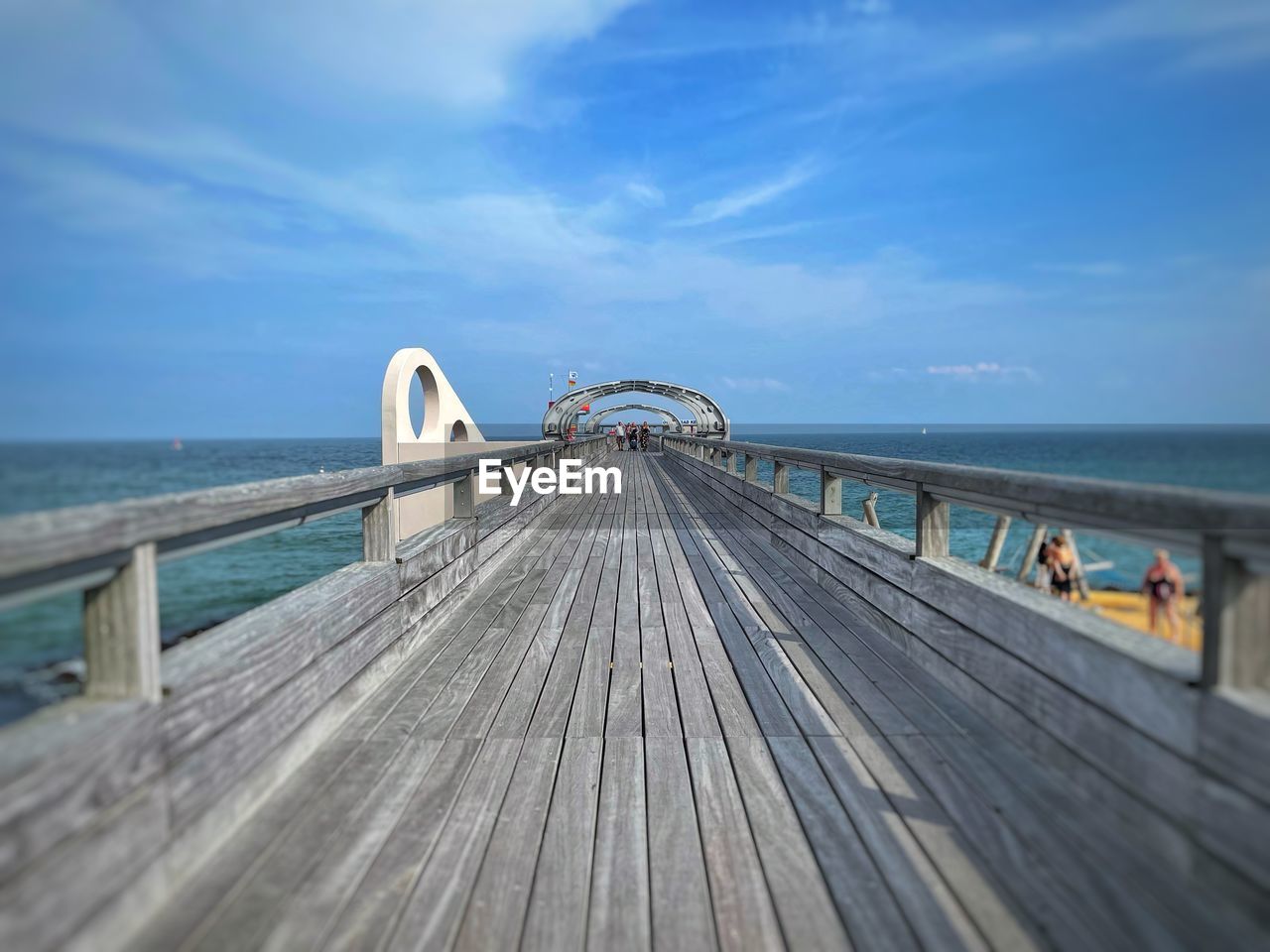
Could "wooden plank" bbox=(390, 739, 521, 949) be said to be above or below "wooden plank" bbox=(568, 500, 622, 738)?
above

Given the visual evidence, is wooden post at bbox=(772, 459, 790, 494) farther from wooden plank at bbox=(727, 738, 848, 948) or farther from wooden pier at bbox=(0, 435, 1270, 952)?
wooden plank at bbox=(727, 738, 848, 948)

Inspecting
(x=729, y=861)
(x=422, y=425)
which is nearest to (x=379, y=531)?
(x=729, y=861)

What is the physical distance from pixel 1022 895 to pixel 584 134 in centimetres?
2610

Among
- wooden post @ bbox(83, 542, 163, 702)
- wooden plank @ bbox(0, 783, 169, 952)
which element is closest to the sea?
wooden post @ bbox(83, 542, 163, 702)

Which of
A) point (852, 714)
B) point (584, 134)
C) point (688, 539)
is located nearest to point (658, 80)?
point (584, 134)

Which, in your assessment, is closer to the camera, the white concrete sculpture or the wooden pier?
the wooden pier

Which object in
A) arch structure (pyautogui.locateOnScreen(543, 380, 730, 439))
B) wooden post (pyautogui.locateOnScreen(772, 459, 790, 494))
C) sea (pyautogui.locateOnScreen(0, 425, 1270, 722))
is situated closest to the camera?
sea (pyautogui.locateOnScreen(0, 425, 1270, 722))

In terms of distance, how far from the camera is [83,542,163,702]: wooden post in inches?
58.6

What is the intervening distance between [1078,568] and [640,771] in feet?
5.16

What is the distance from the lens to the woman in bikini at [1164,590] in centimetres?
168

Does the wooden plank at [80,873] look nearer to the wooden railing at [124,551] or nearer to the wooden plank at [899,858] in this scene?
the wooden railing at [124,551]

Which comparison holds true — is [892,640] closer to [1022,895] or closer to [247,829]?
[1022,895]

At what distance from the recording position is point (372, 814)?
6.47 ft

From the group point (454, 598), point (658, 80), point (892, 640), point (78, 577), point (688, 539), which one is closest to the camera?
point (78, 577)
